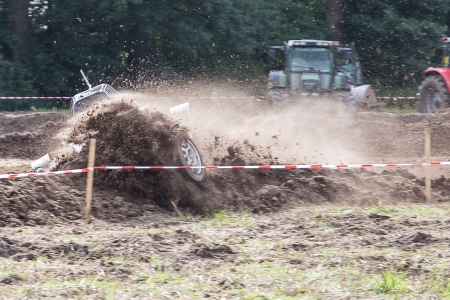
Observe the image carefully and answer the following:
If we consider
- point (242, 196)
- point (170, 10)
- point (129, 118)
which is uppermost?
point (170, 10)

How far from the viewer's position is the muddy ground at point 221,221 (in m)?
6.76

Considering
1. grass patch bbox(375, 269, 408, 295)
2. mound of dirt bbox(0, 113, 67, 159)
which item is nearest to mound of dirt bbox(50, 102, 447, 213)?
grass patch bbox(375, 269, 408, 295)

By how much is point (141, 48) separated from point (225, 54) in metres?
3.29

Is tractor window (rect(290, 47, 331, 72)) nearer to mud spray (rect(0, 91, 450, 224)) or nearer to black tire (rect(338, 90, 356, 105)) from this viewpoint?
black tire (rect(338, 90, 356, 105))

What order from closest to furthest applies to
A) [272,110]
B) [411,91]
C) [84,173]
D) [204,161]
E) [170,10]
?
[84,173], [204,161], [272,110], [170,10], [411,91]

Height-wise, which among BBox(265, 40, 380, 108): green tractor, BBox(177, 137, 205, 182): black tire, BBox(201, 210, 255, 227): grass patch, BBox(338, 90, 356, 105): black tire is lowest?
BBox(201, 210, 255, 227): grass patch

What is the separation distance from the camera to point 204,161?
12.5m

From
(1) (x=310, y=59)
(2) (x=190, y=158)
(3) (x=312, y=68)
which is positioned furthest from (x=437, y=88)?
(2) (x=190, y=158)

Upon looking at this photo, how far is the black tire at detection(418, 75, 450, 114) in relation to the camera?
63.8ft

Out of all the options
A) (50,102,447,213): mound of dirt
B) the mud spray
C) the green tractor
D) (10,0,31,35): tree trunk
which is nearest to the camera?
the mud spray

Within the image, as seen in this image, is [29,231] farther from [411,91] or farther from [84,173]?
[411,91]

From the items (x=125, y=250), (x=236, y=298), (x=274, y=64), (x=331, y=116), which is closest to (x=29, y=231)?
(x=125, y=250)

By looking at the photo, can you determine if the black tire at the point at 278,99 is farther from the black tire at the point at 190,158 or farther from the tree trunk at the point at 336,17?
the tree trunk at the point at 336,17

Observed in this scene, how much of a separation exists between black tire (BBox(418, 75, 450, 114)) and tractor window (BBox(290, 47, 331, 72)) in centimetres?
278
